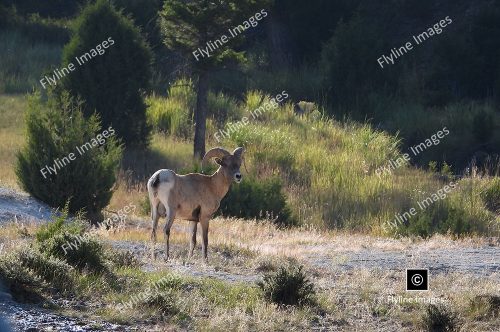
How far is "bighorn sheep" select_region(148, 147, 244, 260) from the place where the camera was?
16453 millimetres

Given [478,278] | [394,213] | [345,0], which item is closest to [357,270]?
[478,278]

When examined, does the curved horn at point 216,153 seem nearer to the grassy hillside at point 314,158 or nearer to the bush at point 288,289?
the bush at point 288,289

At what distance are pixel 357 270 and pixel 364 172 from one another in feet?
52.7

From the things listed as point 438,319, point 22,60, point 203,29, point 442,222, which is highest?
point 22,60

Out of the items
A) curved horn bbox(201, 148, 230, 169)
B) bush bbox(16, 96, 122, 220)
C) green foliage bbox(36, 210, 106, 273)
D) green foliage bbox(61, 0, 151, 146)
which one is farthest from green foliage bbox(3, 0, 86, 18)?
green foliage bbox(36, 210, 106, 273)

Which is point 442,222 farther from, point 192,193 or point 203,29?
point 192,193

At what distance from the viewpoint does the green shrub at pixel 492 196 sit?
29.2m

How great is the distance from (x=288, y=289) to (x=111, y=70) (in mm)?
19759

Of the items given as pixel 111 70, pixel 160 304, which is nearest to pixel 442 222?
pixel 111 70

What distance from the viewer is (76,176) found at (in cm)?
2348

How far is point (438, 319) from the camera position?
41.6 feet

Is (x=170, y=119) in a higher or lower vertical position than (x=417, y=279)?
higher

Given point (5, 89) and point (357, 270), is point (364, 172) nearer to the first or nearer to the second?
point (5, 89)

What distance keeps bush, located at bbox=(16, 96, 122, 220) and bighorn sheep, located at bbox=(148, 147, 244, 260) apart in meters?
6.73
